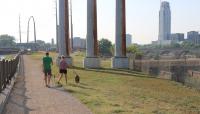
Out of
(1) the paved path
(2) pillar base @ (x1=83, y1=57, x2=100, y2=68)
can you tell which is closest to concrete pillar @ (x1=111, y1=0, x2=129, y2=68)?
(2) pillar base @ (x1=83, y1=57, x2=100, y2=68)

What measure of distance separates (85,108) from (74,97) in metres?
3.36

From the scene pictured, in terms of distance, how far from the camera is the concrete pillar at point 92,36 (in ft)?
137

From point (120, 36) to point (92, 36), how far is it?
253cm

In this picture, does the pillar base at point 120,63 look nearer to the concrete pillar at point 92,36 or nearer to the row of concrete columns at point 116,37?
the row of concrete columns at point 116,37

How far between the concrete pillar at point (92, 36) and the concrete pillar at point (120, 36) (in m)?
1.88

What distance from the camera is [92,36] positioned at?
4219cm

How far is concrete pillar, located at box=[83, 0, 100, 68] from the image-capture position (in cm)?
4181

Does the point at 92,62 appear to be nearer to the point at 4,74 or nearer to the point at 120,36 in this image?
the point at 120,36

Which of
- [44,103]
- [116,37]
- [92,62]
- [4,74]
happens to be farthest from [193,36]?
[44,103]

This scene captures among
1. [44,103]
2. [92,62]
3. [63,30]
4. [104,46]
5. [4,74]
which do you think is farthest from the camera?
[104,46]

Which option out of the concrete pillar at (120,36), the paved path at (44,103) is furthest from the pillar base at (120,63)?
the paved path at (44,103)

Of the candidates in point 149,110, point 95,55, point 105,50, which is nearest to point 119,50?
point 95,55

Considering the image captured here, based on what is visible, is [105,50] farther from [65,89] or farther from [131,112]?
[131,112]

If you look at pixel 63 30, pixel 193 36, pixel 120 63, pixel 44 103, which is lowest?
pixel 44 103
